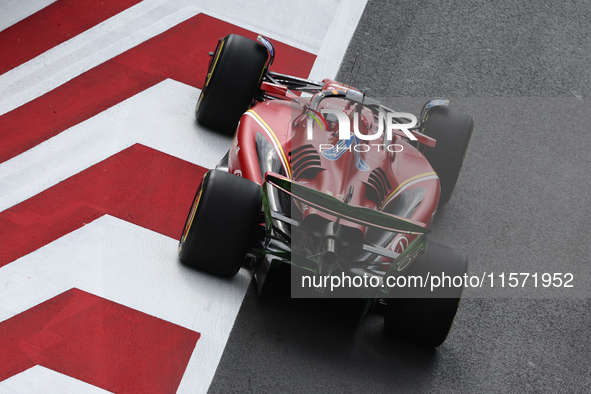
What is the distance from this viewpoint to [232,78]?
5.31 meters

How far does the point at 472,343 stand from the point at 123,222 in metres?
Result: 2.43

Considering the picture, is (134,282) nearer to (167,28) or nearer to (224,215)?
(224,215)

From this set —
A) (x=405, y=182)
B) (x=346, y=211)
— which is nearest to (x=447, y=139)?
(x=405, y=182)

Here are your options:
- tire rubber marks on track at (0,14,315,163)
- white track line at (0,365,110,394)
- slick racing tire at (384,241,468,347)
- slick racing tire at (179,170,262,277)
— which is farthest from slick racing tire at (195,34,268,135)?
white track line at (0,365,110,394)

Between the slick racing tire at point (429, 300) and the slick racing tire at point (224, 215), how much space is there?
94 centimetres

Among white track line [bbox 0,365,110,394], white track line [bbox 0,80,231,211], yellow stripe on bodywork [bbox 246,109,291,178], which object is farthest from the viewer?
white track line [bbox 0,80,231,211]

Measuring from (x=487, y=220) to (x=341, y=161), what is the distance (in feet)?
6.31

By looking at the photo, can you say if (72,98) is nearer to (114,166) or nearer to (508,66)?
(114,166)

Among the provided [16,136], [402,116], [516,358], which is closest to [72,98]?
A: [16,136]

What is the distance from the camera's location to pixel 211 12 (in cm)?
688

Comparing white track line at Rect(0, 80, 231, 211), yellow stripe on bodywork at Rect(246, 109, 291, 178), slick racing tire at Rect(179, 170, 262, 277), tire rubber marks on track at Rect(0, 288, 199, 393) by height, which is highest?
yellow stripe on bodywork at Rect(246, 109, 291, 178)

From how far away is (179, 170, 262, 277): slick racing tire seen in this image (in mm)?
3939

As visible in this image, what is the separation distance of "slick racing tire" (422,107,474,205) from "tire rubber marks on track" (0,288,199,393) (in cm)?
231

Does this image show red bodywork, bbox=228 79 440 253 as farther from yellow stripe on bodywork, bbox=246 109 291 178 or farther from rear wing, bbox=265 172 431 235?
rear wing, bbox=265 172 431 235
